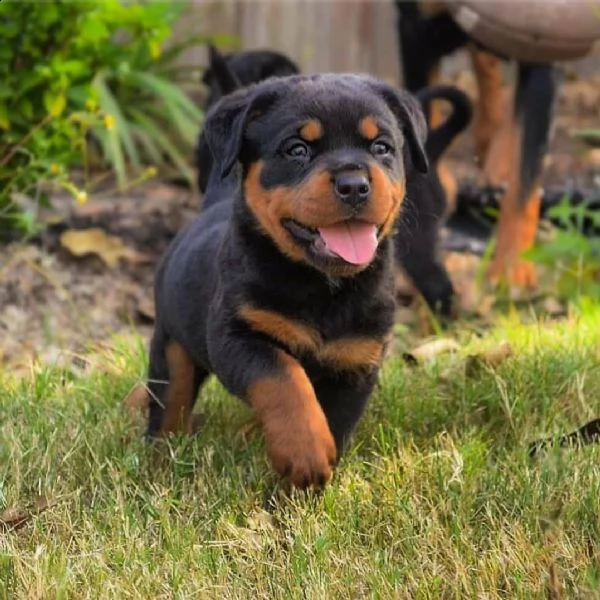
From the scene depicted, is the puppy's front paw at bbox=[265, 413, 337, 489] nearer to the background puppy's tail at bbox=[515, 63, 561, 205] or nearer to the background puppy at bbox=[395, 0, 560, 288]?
the background puppy at bbox=[395, 0, 560, 288]

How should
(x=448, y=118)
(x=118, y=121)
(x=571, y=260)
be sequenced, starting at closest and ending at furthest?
(x=448, y=118)
(x=571, y=260)
(x=118, y=121)

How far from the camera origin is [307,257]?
3.51 metres

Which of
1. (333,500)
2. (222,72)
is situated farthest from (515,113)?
(333,500)

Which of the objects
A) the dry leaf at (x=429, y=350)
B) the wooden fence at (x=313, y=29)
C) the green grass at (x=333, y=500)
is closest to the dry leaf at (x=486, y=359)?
the green grass at (x=333, y=500)

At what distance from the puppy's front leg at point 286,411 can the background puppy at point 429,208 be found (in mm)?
1831

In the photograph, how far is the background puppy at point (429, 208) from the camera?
5.34m

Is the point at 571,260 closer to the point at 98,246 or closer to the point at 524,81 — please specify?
the point at 524,81

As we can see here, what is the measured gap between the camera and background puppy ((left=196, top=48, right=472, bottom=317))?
17.5ft

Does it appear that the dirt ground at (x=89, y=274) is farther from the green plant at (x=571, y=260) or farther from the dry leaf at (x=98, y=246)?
the green plant at (x=571, y=260)

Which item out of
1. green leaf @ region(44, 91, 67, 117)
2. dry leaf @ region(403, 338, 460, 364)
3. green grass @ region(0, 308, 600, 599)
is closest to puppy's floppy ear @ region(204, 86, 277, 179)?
green grass @ region(0, 308, 600, 599)

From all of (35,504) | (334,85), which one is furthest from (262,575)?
(334,85)

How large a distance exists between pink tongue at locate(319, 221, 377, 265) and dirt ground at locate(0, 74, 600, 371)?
153 centimetres

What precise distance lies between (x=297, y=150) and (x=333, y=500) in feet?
2.81

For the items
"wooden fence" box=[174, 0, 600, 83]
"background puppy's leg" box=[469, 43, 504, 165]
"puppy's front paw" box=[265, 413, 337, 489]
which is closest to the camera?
"puppy's front paw" box=[265, 413, 337, 489]
